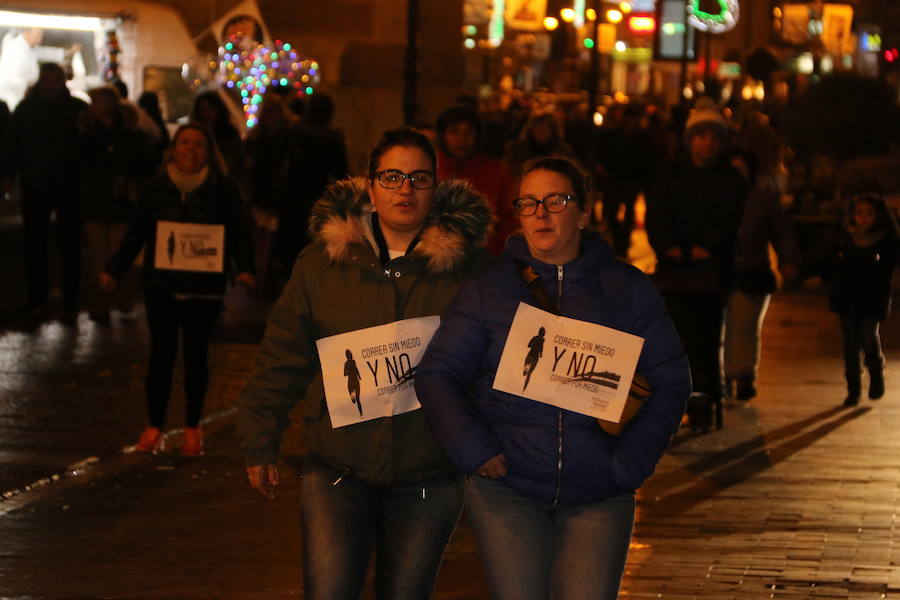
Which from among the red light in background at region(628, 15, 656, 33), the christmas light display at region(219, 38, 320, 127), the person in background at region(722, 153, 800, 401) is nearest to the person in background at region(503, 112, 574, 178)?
the person in background at region(722, 153, 800, 401)

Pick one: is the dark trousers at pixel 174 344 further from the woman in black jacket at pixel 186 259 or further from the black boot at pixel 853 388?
the black boot at pixel 853 388

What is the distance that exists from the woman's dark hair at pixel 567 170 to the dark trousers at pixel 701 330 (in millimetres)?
5147

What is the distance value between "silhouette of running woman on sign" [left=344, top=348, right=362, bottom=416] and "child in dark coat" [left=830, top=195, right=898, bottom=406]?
270 inches

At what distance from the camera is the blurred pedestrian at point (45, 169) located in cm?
1415

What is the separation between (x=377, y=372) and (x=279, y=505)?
3.28 meters

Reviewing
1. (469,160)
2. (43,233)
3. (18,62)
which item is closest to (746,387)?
(469,160)

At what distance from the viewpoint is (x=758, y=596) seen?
6410mm

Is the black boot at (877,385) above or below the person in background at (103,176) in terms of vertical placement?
below

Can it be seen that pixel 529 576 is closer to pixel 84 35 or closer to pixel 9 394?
pixel 9 394

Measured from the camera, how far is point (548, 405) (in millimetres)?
4520

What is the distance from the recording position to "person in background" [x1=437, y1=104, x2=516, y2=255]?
9555mm

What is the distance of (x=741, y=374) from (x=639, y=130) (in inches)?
475

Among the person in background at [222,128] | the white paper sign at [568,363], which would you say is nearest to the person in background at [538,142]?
the person in background at [222,128]

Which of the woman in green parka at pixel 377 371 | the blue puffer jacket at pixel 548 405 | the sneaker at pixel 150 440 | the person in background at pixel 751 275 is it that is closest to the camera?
the blue puffer jacket at pixel 548 405
